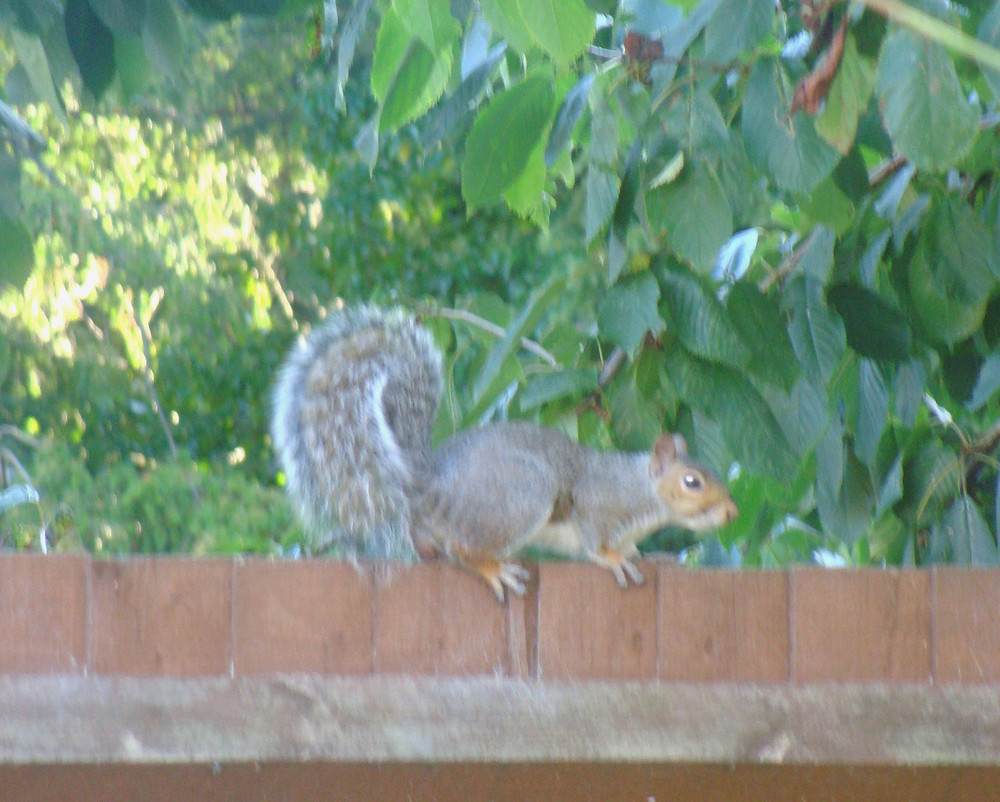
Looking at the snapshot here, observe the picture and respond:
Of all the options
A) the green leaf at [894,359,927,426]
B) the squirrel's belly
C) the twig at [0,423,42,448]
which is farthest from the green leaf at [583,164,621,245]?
the twig at [0,423,42,448]

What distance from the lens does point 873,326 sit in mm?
1565

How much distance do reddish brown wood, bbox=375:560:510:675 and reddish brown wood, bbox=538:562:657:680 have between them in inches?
1.6

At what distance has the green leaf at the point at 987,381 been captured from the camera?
1.66 meters

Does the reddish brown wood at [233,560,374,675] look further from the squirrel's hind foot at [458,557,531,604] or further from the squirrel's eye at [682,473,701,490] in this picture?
the squirrel's eye at [682,473,701,490]

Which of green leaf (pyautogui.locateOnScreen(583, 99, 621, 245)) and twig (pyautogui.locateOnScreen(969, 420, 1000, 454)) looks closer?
green leaf (pyautogui.locateOnScreen(583, 99, 621, 245))

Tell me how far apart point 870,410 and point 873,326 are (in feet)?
0.76

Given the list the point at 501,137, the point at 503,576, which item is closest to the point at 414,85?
the point at 501,137

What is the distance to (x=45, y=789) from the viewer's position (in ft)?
3.86

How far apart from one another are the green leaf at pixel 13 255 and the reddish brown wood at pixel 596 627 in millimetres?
727

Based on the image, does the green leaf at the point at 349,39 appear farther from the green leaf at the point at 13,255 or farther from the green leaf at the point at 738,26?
the green leaf at the point at 738,26

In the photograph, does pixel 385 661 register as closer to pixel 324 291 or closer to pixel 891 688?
pixel 891 688

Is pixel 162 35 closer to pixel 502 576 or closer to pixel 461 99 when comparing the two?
pixel 461 99

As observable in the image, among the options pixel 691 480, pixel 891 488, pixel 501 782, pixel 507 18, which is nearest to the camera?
pixel 507 18

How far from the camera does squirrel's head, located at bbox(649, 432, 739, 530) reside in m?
1.72
